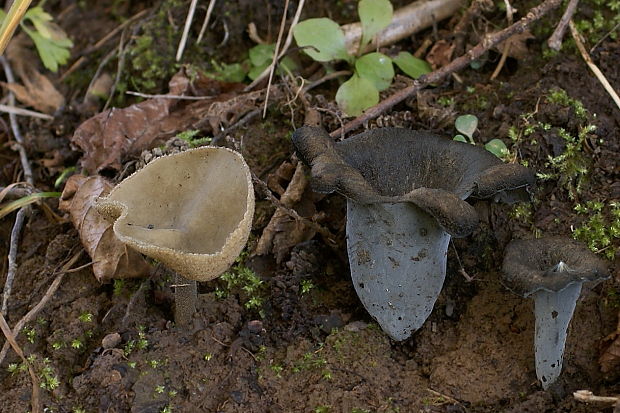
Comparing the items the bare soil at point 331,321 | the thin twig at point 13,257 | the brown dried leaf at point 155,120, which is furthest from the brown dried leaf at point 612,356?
the thin twig at point 13,257

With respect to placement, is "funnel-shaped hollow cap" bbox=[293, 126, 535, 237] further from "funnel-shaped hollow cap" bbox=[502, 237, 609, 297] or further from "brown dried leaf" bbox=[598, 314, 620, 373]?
"brown dried leaf" bbox=[598, 314, 620, 373]

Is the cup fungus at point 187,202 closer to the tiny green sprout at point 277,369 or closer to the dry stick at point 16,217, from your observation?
the tiny green sprout at point 277,369

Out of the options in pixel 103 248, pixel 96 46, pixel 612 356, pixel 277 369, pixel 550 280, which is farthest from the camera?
pixel 96 46

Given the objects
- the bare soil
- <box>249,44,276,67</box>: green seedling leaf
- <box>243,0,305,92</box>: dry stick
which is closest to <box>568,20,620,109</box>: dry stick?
the bare soil

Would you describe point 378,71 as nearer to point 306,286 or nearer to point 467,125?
point 467,125

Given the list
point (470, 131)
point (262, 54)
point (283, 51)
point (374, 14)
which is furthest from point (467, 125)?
point (262, 54)

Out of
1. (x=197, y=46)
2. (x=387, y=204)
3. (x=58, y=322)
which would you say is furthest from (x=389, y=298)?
(x=197, y=46)

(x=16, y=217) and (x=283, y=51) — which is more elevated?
(x=283, y=51)
